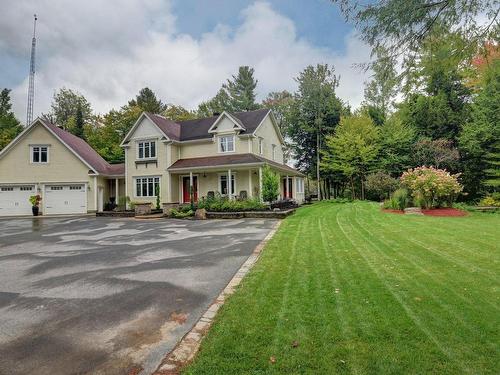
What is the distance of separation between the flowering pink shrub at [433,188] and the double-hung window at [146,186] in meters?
18.1

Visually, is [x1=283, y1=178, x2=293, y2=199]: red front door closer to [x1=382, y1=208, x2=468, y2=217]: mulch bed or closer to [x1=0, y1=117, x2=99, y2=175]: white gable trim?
[x1=382, y1=208, x2=468, y2=217]: mulch bed

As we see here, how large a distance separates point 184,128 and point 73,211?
11556mm

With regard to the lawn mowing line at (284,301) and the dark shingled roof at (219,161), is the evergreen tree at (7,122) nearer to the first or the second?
the dark shingled roof at (219,161)

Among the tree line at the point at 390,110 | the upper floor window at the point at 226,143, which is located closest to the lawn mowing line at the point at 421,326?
the tree line at the point at 390,110

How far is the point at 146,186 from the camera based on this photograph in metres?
24.5

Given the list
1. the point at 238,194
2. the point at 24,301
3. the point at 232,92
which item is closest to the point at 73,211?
the point at 238,194

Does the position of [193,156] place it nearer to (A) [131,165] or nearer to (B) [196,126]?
(B) [196,126]

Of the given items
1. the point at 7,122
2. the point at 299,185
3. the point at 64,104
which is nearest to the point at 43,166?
the point at 7,122

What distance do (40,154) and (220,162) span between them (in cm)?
1568

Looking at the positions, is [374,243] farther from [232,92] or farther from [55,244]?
[232,92]

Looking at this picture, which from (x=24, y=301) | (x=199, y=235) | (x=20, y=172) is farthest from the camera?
(x=20, y=172)

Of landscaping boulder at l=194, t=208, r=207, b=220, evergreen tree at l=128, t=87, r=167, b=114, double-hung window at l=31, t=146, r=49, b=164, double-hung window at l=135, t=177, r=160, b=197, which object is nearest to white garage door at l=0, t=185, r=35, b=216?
double-hung window at l=31, t=146, r=49, b=164

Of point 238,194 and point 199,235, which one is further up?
point 238,194

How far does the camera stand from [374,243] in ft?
27.1
